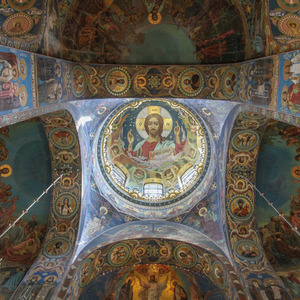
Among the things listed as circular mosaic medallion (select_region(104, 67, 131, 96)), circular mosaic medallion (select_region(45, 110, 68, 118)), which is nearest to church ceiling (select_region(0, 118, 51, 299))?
circular mosaic medallion (select_region(45, 110, 68, 118))

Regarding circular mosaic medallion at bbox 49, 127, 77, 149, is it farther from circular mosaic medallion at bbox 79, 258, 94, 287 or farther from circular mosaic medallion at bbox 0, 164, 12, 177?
circular mosaic medallion at bbox 79, 258, 94, 287

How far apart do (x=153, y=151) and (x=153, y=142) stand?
20.3 inches

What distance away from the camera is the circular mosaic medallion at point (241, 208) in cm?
1241

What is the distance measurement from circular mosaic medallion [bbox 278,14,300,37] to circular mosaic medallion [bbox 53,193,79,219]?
9.83 m

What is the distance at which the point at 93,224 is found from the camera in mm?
13023

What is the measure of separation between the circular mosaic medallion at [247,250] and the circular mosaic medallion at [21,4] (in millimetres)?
10970

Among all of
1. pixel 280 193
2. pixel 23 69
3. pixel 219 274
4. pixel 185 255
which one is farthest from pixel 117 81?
pixel 219 274

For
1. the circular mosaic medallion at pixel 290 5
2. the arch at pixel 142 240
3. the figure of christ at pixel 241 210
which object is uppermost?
the circular mosaic medallion at pixel 290 5

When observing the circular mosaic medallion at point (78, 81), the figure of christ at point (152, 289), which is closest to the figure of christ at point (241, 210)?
the figure of christ at point (152, 289)

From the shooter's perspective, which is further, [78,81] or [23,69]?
[78,81]

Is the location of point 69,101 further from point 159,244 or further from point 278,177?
point 278,177

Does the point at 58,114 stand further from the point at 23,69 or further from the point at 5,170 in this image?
the point at 5,170

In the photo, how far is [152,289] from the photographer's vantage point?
573 inches

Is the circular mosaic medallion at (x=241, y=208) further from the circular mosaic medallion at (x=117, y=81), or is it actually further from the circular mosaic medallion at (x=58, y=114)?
the circular mosaic medallion at (x=58, y=114)
